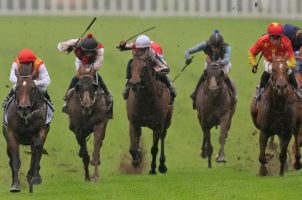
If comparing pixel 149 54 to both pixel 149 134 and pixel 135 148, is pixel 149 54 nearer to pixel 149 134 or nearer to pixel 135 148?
pixel 135 148

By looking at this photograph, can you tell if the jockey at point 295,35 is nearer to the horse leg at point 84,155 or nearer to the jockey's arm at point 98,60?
the jockey's arm at point 98,60

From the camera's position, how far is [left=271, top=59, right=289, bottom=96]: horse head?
62.5 feet

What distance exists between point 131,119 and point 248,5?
73.7 feet

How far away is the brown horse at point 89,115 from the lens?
65.2 feet

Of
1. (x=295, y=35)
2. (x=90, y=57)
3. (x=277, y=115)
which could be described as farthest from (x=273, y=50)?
(x=90, y=57)

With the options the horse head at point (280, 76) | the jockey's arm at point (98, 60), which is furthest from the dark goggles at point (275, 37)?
the jockey's arm at point (98, 60)

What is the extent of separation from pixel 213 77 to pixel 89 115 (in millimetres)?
3702

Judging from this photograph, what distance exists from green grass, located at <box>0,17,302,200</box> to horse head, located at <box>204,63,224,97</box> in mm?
1393

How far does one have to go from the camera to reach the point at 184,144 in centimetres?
2825

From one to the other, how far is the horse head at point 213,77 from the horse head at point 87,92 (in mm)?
3745

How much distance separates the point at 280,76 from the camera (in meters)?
19.0

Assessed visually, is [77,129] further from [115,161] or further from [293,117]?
[115,161]

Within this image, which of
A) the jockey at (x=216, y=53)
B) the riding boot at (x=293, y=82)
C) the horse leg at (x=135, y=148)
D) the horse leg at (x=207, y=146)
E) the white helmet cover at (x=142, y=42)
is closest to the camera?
the riding boot at (x=293, y=82)

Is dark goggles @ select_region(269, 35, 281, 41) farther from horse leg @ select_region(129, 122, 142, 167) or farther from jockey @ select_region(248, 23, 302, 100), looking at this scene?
horse leg @ select_region(129, 122, 142, 167)
